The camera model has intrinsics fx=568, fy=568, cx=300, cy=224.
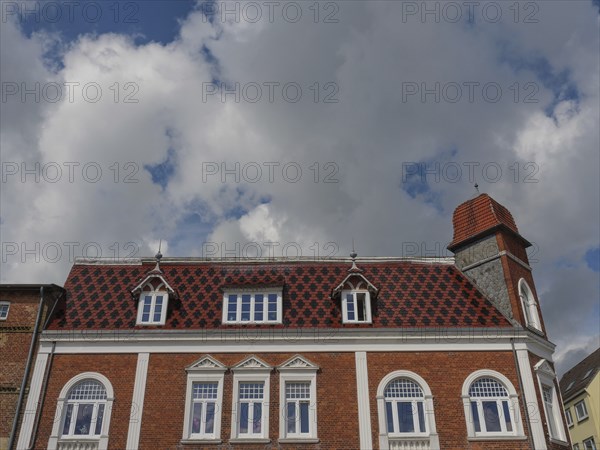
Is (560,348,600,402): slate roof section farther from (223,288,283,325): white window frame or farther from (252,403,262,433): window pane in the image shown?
(252,403,262,433): window pane

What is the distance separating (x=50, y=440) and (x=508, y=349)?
19.9 m

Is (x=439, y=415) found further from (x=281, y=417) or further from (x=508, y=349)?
(x=281, y=417)

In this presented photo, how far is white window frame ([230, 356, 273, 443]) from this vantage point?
76.8ft

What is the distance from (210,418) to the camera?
2400 cm

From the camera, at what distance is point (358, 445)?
912 inches

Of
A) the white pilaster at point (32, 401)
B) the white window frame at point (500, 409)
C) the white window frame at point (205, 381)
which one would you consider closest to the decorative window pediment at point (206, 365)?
the white window frame at point (205, 381)

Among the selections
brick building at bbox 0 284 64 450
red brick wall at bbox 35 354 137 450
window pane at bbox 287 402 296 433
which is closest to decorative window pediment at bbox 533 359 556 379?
window pane at bbox 287 402 296 433

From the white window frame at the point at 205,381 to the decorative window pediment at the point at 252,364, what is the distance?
633 millimetres

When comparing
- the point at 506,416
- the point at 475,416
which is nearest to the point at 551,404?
the point at 506,416

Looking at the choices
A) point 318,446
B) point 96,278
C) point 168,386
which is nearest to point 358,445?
point 318,446

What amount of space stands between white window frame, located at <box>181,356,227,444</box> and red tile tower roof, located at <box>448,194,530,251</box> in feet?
47.3

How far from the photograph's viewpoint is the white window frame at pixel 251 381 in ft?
76.8

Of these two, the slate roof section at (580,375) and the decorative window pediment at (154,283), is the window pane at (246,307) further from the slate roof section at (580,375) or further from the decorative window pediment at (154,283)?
the slate roof section at (580,375)

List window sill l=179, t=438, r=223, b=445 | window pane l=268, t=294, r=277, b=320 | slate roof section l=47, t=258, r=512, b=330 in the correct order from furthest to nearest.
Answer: window pane l=268, t=294, r=277, b=320 → slate roof section l=47, t=258, r=512, b=330 → window sill l=179, t=438, r=223, b=445
